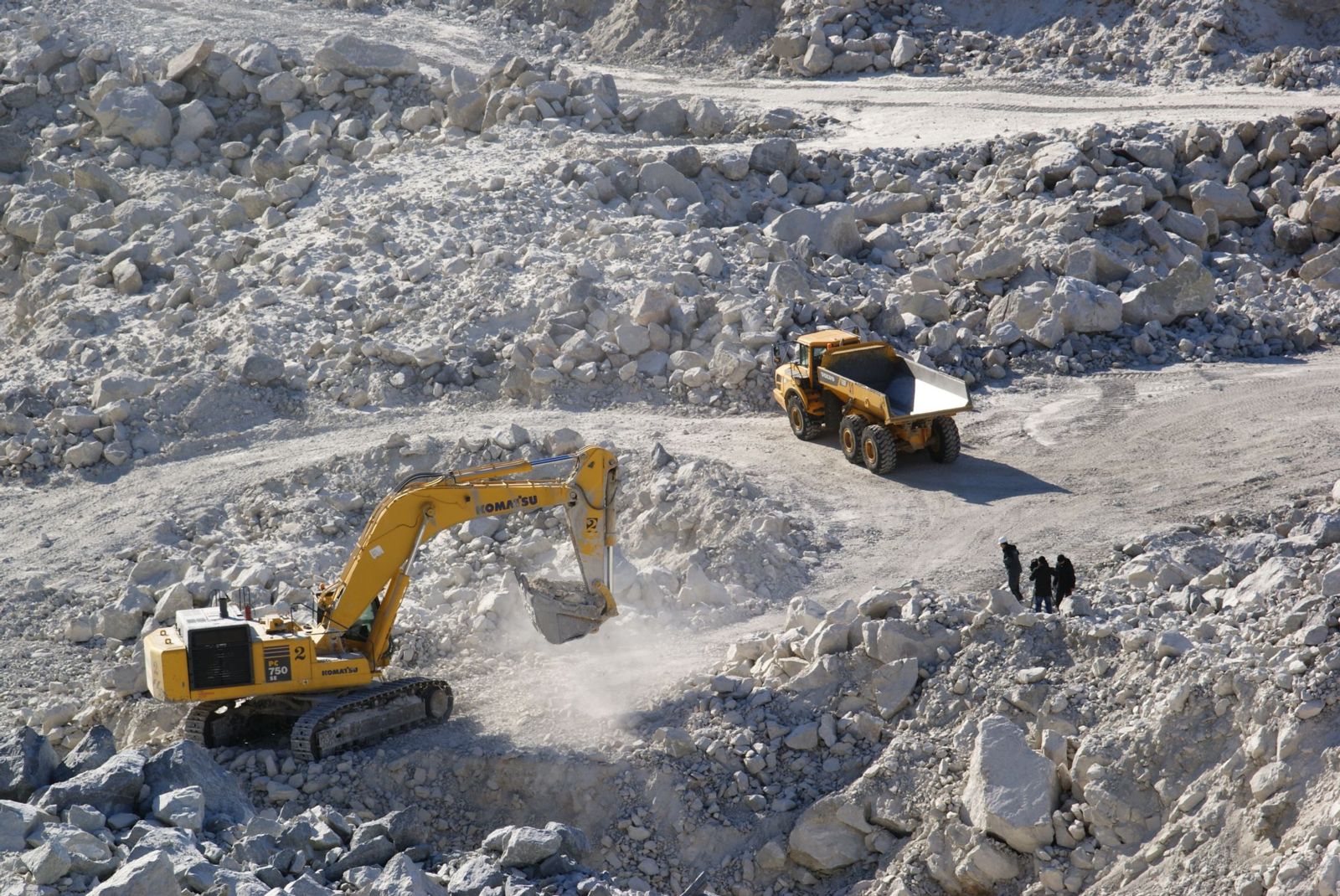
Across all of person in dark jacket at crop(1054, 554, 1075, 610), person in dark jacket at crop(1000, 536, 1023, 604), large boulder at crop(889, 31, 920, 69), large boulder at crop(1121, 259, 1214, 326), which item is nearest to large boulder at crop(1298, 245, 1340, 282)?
large boulder at crop(1121, 259, 1214, 326)

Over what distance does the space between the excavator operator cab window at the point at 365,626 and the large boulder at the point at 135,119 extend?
16.5m

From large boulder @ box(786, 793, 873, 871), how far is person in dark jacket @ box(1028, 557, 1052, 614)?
9.20ft

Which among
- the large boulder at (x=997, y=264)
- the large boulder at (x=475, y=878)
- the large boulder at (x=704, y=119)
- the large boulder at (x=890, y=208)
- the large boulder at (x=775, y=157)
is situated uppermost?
the large boulder at (x=704, y=119)

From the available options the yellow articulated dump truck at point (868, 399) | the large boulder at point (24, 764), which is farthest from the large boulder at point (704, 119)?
the large boulder at point (24, 764)

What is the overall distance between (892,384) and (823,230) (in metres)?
4.39

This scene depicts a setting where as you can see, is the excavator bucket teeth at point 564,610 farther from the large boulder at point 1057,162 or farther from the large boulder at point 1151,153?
the large boulder at point 1151,153

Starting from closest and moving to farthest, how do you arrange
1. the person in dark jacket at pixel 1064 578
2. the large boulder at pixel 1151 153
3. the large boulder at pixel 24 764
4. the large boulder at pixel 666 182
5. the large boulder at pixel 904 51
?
the large boulder at pixel 24 764 → the person in dark jacket at pixel 1064 578 → the large boulder at pixel 1151 153 → the large boulder at pixel 666 182 → the large boulder at pixel 904 51

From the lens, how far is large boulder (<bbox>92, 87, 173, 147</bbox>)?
90.7 ft

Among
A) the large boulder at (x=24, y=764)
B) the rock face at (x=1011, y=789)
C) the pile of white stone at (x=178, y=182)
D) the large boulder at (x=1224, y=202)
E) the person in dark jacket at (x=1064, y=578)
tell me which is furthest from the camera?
the large boulder at (x=1224, y=202)

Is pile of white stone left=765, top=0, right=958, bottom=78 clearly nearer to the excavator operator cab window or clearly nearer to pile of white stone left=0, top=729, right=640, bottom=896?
the excavator operator cab window

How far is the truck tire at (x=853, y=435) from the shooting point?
63.8 ft

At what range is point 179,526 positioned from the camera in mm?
19344

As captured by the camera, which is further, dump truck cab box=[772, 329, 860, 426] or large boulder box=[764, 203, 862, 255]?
large boulder box=[764, 203, 862, 255]

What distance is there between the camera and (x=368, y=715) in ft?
46.4
